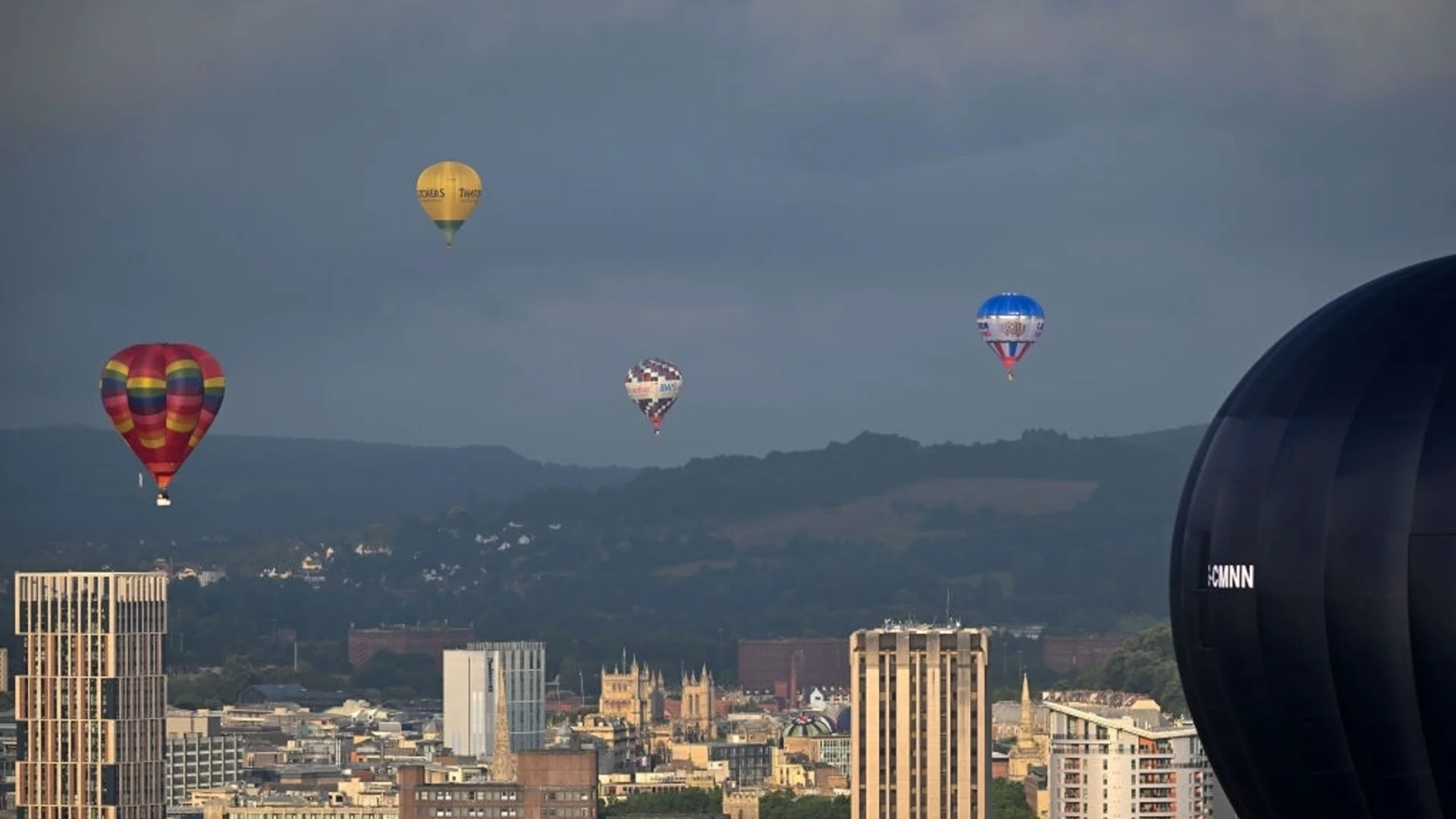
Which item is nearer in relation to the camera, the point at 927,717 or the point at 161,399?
the point at 161,399

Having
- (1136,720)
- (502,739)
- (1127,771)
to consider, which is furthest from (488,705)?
(1127,771)

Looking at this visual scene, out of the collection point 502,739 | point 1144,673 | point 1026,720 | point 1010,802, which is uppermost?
point 1144,673

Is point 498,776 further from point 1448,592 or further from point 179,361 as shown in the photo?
point 1448,592

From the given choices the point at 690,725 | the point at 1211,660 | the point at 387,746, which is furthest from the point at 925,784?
the point at 690,725

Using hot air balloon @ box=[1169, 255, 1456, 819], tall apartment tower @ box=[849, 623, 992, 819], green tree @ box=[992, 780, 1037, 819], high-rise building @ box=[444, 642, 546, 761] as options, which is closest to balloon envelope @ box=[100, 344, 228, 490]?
tall apartment tower @ box=[849, 623, 992, 819]

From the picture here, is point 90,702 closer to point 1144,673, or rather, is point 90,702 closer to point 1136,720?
point 1136,720

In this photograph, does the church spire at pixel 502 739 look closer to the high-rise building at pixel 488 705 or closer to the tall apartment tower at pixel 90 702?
the high-rise building at pixel 488 705

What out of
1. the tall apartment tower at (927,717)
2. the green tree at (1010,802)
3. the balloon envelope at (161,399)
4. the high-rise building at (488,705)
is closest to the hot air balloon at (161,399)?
Result: the balloon envelope at (161,399)
